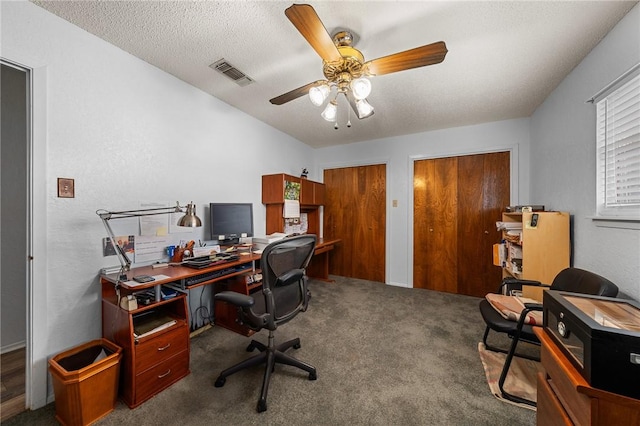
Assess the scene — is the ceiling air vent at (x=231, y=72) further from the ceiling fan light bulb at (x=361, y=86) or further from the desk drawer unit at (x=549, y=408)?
the desk drawer unit at (x=549, y=408)

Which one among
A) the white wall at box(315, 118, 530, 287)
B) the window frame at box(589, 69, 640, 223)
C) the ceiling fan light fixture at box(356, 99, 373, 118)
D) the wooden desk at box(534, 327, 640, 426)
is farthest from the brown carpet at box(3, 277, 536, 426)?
the ceiling fan light fixture at box(356, 99, 373, 118)

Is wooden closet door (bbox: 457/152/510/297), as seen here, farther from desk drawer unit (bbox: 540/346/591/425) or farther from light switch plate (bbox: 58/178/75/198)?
light switch plate (bbox: 58/178/75/198)

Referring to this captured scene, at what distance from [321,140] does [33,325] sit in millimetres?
3837

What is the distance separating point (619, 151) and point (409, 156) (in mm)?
2323

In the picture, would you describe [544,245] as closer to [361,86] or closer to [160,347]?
[361,86]

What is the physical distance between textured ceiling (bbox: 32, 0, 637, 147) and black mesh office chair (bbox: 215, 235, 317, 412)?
149 cm

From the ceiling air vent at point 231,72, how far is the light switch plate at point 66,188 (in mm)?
1429

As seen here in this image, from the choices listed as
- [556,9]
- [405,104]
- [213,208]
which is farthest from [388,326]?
[556,9]

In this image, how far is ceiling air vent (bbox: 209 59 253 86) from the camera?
2047 mm

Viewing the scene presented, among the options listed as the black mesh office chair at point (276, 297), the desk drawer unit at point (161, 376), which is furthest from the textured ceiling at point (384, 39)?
the desk drawer unit at point (161, 376)

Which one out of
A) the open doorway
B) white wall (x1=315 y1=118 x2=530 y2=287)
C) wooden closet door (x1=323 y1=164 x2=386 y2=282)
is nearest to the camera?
the open doorway

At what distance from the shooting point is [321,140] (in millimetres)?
4164

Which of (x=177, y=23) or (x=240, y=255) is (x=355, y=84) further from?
(x=240, y=255)

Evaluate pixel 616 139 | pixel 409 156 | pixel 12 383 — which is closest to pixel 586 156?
pixel 616 139
